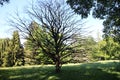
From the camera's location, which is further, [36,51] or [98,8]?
[36,51]

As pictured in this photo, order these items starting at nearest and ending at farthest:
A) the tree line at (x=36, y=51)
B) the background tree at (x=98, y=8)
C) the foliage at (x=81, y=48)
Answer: the background tree at (x=98, y=8)
the foliage at (x=81, y=48)
the tree line at (x=36, y=51)

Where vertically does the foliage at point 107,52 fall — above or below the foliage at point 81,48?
above

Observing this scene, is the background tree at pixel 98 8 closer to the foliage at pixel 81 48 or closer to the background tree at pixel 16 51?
the foliage at pixel 81 48

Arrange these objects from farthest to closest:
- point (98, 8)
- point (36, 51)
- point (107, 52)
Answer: point (107, 52)
point (36, 51)
point (98, 8)

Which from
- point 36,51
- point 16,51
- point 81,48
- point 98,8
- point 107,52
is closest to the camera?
point 98,8

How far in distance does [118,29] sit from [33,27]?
841 centimetres

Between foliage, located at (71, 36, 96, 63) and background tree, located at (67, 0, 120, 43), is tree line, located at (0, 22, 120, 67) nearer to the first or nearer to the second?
foliage, located at (71, 36, 96, 63)

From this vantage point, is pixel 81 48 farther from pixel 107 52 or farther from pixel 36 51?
pixel 107 52

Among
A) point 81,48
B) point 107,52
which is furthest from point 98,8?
point 107,52

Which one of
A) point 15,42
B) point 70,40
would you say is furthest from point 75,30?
point 15,42

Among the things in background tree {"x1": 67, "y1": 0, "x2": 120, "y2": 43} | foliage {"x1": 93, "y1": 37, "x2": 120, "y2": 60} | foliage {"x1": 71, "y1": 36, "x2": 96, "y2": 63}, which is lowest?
foliage {"x1": 71, "y1": 36, "x2": 96, "y2": 63}

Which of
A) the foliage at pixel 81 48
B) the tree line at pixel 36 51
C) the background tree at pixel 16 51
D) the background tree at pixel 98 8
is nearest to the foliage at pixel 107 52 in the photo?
the tree line at pixel 36 51

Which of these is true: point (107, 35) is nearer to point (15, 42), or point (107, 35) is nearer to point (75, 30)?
point (75, 30)

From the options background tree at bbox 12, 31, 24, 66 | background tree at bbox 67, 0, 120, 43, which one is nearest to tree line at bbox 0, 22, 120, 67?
background tree at bbox 12, 31, 24, 66
